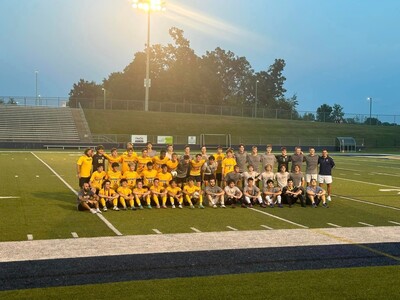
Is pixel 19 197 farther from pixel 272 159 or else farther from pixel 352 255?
pixel 352 255

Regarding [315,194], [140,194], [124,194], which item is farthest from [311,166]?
[124,194]

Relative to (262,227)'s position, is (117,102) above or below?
above

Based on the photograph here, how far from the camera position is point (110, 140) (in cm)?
5234

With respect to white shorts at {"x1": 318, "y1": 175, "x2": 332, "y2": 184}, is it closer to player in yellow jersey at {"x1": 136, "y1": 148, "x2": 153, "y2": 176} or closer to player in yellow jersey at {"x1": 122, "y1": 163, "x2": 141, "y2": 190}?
player in yellow jersey at {"x1": 136, "y1": 148, "x2": 153, "y2": 176}

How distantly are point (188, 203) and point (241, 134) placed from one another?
47716 mm

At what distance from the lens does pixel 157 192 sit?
1438 cm

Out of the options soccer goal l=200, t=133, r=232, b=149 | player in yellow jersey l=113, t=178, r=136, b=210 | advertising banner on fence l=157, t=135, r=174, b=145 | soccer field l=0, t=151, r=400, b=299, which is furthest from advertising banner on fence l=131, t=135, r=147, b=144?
player in yellow jersey l=113, t=178, r=136, b=210

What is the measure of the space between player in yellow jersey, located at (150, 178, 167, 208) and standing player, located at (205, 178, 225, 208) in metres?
1.23

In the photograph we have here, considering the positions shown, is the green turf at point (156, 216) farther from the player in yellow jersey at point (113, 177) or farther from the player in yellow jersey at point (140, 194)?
the player in yellow jersey at point (113, 177)

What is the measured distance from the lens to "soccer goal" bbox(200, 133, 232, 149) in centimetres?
5619

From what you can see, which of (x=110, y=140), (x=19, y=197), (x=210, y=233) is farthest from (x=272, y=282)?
(x=110, y=140)

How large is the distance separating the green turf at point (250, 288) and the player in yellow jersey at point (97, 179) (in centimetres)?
671

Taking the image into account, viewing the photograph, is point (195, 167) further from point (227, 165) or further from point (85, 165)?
point (85, 165)

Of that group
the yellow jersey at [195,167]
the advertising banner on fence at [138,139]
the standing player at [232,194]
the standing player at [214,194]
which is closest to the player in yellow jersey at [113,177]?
the yellow jersey at [195,167]
